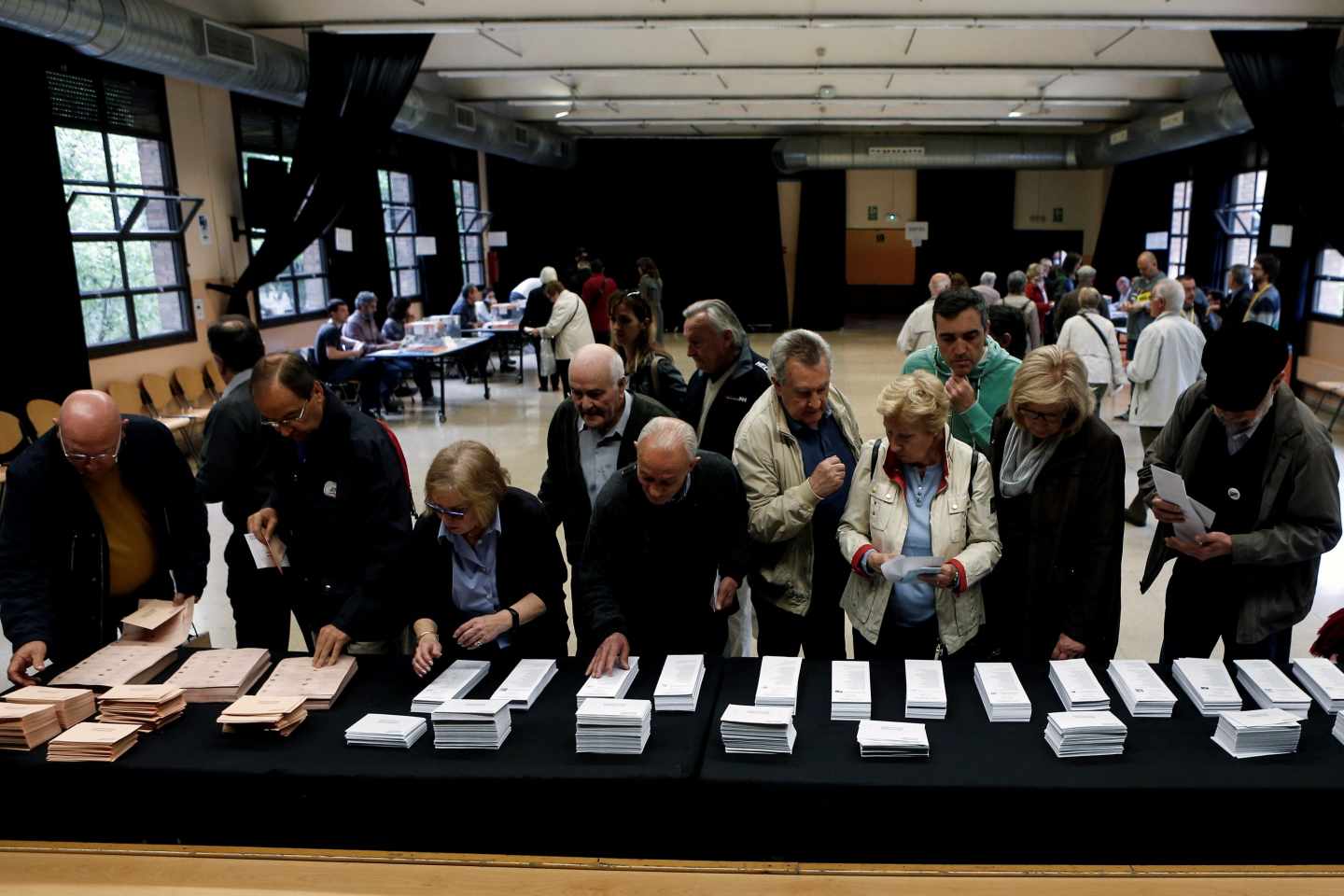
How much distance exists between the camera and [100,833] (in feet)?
7.03

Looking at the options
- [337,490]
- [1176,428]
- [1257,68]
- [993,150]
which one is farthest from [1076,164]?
[337,490]

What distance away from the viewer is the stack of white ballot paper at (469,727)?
2.13 meters

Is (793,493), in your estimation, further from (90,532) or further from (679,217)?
(679,217)

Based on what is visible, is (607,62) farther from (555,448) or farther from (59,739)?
(59,739)

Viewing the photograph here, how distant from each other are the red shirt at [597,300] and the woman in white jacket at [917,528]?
9.43m

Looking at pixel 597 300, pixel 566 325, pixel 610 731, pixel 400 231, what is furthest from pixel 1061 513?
pixel 400 231

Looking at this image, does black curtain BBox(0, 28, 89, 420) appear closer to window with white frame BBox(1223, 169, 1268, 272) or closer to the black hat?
the black hat

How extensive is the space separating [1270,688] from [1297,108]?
7133 millimetres

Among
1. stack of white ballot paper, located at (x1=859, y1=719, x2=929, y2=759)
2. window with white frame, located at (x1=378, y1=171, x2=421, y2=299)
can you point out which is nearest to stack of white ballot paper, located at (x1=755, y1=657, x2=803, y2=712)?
stack of white ballot paper, located at (x1=859, y1=719, x2=929, y2=759)

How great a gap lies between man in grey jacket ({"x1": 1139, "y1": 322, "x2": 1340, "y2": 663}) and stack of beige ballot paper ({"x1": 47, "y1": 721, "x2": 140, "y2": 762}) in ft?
8.80

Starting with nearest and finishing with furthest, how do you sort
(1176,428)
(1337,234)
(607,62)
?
(1176,428) → (1337,234) → (607,62)

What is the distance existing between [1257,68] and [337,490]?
8.21m

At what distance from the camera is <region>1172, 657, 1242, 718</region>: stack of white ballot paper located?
86.9 inches

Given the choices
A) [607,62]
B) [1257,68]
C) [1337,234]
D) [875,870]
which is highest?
[607,62]
